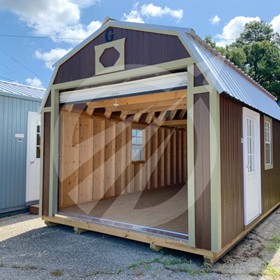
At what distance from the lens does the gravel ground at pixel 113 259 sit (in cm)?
317

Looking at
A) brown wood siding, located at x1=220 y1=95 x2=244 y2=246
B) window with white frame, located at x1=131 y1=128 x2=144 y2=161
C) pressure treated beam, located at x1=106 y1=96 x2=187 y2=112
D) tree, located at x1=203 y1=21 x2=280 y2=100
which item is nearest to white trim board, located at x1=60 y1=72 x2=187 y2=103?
brown wood siding, located at x1=220 y1=95 x2=244 y2=246

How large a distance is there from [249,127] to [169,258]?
277cm

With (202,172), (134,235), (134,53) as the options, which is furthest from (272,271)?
(134,53)

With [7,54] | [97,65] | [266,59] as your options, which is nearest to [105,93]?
[97,65]

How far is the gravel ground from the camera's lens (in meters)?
3.17

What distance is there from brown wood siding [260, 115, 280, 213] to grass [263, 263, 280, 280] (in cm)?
238

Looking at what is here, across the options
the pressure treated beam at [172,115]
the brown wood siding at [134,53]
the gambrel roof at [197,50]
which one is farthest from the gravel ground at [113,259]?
the pressure treated beam at [172,115]

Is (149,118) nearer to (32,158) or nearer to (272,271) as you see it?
(32,158)

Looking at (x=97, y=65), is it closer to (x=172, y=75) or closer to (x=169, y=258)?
(x=172, y=75)

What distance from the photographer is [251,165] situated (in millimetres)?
4988

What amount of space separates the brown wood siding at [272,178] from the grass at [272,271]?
2.38 metres

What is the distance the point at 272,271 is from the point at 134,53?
3536 mm

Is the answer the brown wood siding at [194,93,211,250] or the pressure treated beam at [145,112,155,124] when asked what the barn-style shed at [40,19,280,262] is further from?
the pressure treated beam at [145,112,155,124]

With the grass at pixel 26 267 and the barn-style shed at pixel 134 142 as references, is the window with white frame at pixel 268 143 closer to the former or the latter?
the barn-style shed at pixel 134 142
